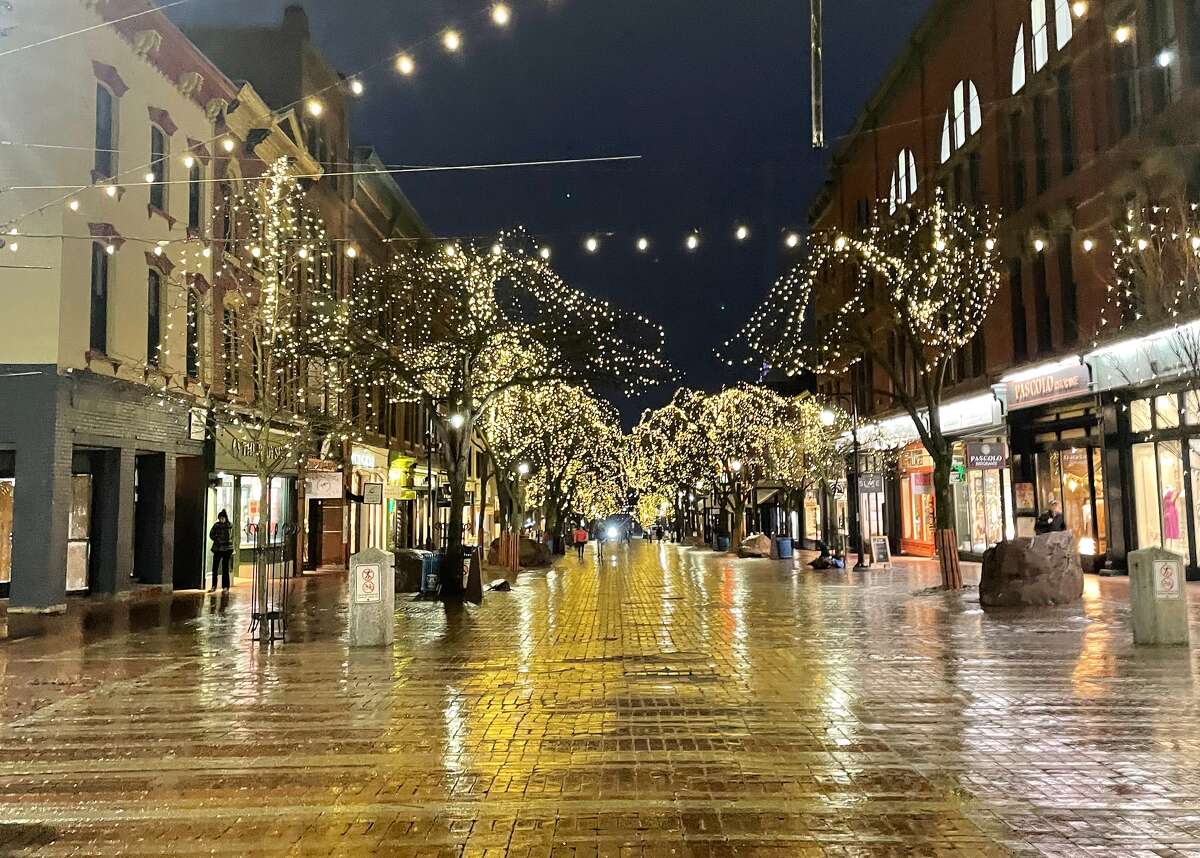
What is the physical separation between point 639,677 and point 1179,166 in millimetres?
17190

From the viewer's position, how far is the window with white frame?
26.2 meters

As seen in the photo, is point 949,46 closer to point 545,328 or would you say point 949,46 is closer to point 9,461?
point 545,328

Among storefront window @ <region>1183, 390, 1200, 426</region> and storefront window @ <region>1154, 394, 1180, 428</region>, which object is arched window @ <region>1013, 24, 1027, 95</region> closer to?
storefront window @ <region>1154, 394, 1180, 428</region>

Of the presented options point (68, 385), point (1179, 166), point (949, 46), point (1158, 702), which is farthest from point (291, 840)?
point (949, 46)

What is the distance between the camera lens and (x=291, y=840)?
5.78 metres

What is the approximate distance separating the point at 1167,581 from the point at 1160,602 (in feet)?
0.94

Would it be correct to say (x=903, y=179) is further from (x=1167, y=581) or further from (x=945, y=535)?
(x=1167, y=581)

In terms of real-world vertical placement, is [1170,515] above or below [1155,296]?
below

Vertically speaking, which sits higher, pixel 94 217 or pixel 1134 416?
pixel 94 217

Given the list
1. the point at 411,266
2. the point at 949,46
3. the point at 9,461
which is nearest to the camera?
the point at 9,461

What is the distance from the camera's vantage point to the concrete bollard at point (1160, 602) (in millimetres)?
12312

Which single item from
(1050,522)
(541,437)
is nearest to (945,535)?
(1050,522)

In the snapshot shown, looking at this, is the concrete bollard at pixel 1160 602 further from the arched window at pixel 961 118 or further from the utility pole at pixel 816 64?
the arched window at pixel 961 118

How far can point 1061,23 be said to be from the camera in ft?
Answer: 82.8
